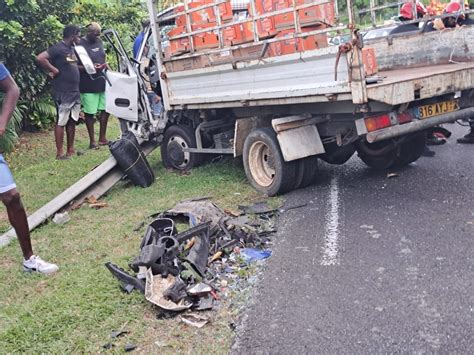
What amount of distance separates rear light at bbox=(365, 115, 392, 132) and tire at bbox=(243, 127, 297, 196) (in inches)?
44.2

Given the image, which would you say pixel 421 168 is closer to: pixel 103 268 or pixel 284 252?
pixel 284 252

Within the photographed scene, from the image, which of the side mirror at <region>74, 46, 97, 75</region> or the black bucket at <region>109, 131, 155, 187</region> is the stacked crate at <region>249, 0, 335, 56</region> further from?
the side mirror at <region>74, 46, 97, 75</region>

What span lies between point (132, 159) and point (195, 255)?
11.4 ft

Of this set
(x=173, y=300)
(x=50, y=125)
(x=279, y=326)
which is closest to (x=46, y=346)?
(x=173, y=300)

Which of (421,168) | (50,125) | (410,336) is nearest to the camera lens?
(410,336)

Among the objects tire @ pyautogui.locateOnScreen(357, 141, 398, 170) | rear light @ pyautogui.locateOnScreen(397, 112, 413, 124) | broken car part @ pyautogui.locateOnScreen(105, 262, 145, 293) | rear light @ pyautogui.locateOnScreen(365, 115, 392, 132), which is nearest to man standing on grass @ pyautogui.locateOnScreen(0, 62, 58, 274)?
broken car part @ pyautogui.locateOnScreen(105, 262, 145, 293)

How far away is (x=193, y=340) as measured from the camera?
3.61 meters

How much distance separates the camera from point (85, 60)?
9297 millimetres

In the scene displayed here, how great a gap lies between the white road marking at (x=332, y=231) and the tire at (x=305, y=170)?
11.8 inches

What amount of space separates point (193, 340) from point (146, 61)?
569cm

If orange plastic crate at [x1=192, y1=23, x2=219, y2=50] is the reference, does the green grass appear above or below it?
below

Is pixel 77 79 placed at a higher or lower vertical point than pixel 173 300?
higher

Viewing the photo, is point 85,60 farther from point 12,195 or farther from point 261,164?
point 12,195

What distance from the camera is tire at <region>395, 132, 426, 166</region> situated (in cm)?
706
